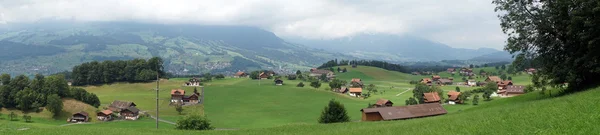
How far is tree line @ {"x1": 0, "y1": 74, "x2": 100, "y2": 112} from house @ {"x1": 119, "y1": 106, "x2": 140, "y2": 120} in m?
10.6

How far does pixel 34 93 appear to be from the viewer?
253 ft

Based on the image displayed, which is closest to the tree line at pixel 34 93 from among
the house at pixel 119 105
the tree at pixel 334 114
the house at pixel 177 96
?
the house at pixel 119 105

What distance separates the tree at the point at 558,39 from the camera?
2536 centimetres

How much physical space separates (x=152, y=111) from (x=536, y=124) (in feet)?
265

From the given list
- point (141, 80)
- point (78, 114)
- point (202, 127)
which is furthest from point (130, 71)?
point (202, 127)

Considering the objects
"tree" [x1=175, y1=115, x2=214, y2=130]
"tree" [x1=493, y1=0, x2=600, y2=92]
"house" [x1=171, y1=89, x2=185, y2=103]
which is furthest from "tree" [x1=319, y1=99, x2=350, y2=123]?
"house" [x1=171, y1=89, x2=185, y2=103]

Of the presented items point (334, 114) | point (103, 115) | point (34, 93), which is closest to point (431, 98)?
point (334, 114)

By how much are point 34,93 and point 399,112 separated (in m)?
70.5

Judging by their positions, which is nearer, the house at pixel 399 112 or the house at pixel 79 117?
the house at pixel 399 112

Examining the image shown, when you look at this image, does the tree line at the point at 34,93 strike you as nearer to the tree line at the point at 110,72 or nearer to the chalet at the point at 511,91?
the tree line at the point at 110,72

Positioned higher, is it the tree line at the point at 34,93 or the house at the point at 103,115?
the tree line at the point at 34,93

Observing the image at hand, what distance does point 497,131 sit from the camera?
54.6ft

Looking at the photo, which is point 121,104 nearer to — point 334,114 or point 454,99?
point 334,114

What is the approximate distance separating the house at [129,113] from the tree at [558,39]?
69185 mm
